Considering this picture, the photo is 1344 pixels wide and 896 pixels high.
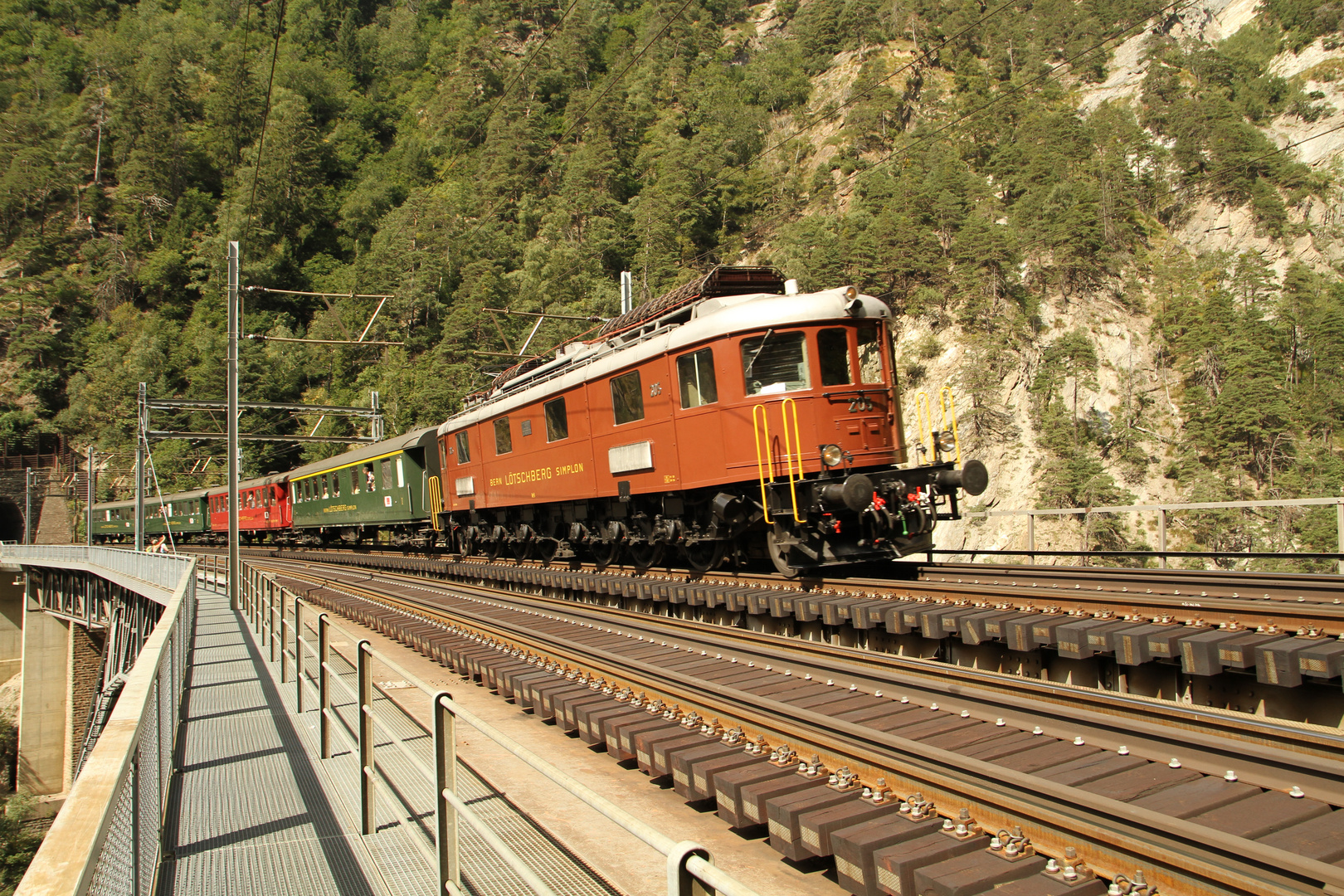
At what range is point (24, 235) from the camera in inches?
3474

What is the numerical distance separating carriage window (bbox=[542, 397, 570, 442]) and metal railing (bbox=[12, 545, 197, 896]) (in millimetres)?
8432

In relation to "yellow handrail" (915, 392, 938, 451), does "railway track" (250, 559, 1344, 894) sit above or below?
below

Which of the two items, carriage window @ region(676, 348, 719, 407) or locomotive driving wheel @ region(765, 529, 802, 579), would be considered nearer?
locomotive driving wheel @ region(765, 529, 802, 579)

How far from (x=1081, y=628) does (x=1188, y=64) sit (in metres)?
73.0

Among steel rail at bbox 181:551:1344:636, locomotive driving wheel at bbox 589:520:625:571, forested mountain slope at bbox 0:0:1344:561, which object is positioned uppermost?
forested mountain slope at bbox 0:0:1344:561

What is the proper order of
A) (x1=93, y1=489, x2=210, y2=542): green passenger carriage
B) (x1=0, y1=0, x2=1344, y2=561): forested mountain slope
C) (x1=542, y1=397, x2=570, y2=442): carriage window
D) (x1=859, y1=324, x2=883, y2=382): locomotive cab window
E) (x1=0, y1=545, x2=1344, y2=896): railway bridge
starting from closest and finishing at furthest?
1. (x1=0, y1=545, x2=1344, y2=896): railway bridge
2. (x1=859, y1=324, x2=883, y2=382): locomotive cab window
3. (x1=542, y1=397, x2=570, y2=442): carriage window
4. (x1=0, y1=0, x2=1344, y2=561): forested mountain slope
5. (x1=93, y1=489, x2=210, y2=542): green passenger carriage

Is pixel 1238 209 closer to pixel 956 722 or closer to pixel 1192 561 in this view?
pixel 1192 561

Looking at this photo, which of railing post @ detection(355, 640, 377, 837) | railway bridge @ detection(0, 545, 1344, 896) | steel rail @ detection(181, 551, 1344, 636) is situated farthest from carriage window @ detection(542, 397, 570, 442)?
railing post @ detection(355, 640, 377, 837)

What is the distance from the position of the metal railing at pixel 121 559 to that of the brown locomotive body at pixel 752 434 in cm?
615

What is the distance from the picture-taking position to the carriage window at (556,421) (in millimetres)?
13809

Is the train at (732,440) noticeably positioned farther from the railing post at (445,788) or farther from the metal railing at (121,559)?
the railing post at (445,788)

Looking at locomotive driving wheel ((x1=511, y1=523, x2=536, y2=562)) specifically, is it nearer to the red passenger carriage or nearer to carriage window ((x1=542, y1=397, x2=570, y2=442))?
carriage window ((x1=542, y1=397, x2=570, y2=442))

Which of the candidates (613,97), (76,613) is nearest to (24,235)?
(613,97)

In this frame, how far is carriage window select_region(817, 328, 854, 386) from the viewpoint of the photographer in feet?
33.6
